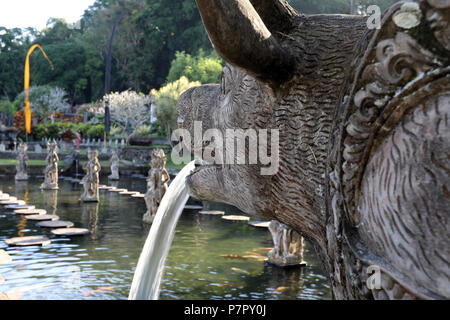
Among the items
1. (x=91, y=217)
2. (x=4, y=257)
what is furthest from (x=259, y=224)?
(x=4, y=257)

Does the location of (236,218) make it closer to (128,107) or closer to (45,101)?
(128,107)

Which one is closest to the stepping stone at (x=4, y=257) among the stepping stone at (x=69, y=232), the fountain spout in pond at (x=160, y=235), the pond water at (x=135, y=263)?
the pond water at (x=135, y=263)

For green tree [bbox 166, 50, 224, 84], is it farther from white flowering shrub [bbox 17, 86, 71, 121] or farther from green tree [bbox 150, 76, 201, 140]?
white flowering shrub [bbox 17, 86, 71, 121]

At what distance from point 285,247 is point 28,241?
16.4ft

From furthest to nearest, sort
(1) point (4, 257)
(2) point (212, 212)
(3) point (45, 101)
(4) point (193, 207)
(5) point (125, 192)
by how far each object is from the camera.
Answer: (3) point (45, 101), (5) point (125, 192), (4) point (193, 207), (2) point (212, 212), (1) point (4, 257)

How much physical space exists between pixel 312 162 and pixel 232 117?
551 millimetres

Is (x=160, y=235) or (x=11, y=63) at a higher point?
(x=11, y=63)

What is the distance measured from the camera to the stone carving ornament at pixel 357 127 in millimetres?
1367

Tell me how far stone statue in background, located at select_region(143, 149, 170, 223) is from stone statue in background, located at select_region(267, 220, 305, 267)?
481cm

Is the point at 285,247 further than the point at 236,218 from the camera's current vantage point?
No

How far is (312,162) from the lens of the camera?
1.93 m

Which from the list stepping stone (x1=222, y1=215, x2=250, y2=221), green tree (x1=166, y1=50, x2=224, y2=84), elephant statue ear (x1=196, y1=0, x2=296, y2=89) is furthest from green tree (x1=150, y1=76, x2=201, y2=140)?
elephant statue ear (x1=196, y1=0, x2=296, y2=89)

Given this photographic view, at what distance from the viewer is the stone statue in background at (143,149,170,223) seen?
41.7 feet

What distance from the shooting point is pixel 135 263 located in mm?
8391
